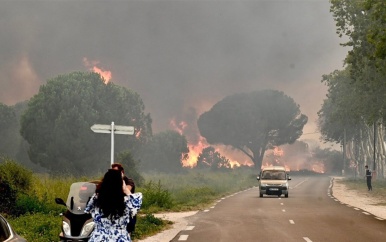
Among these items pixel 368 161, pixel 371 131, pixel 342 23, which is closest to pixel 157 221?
pixel 342 23

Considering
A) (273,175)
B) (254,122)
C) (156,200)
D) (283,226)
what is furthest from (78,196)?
(254,122)

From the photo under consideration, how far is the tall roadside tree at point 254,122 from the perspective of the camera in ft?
413

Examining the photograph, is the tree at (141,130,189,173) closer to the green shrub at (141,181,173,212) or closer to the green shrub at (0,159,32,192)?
the green shrub at (141,181,173,212)

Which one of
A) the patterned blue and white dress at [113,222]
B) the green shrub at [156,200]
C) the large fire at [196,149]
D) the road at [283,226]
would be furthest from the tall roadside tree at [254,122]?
the patterned blue and white dress at [113,222]

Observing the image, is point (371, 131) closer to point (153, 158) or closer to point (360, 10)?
point (153, 158)

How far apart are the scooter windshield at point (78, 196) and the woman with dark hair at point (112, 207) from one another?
5.00 metres

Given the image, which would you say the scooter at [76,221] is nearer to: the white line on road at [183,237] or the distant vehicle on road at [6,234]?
the white line on road at [183,237]

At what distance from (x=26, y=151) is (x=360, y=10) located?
171 ft

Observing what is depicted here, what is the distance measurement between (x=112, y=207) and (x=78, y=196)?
5745 millimetres

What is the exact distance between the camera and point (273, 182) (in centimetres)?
4309

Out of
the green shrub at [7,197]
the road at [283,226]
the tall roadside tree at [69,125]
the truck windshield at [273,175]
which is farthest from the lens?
the tall roadside tree at [69,125]

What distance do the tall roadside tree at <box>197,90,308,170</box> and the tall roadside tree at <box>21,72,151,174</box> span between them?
4570cm

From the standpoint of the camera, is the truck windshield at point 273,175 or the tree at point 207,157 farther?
the tree at point 207,157

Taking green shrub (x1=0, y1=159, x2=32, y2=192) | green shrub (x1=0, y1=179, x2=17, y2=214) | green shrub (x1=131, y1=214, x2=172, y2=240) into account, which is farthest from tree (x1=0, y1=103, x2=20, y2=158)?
green shrub (x1=131, y1=214, x2=172, y2=240)
